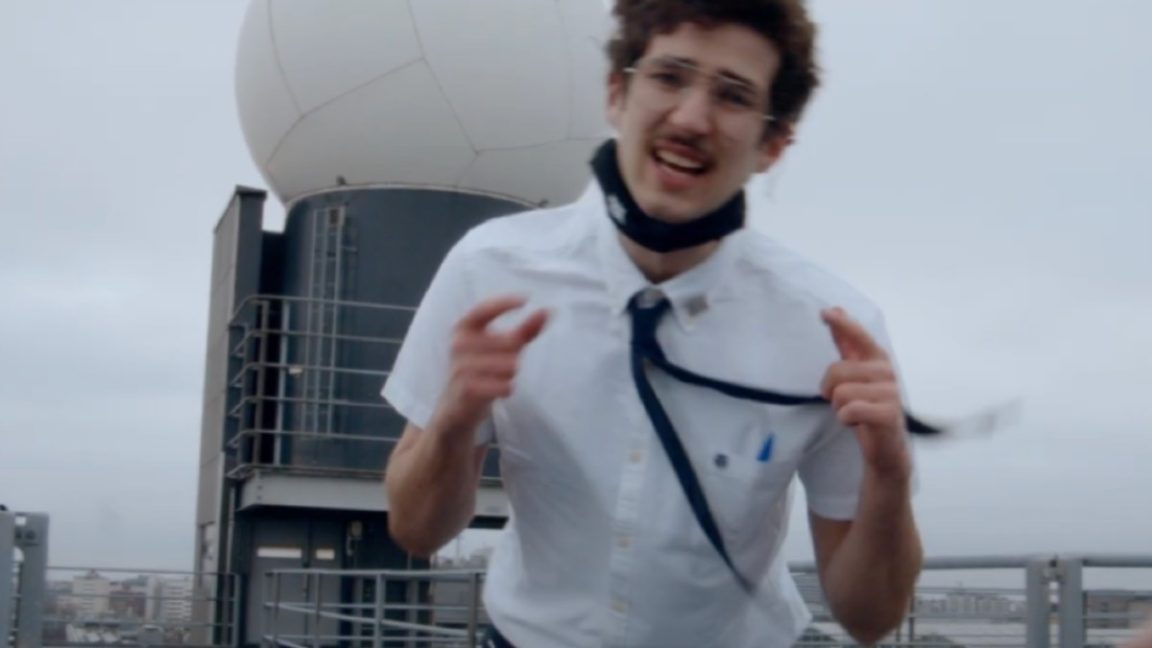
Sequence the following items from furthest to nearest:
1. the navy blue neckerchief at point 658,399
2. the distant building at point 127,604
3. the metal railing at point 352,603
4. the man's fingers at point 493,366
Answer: the distant building at point 127,604
the metal railing at point 352,603
the navy blue neckerchief at point 658,399
the man's fingers at point 493,366

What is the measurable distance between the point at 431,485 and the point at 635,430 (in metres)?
0.30

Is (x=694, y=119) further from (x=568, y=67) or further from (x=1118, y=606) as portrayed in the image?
(x=568, y=67)

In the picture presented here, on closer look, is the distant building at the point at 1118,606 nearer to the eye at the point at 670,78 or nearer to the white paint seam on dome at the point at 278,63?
the eye at the point at 670,78

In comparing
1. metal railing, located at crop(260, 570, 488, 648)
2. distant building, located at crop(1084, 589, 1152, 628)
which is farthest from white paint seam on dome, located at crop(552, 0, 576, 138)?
distant building, located at crop(1084, 589, 1152, 628)

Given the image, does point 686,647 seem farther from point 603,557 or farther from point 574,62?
point 574,62

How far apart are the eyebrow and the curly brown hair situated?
5 cm

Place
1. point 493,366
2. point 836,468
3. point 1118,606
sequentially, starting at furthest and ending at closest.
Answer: point 1118,606
point 836,468
point 493,366

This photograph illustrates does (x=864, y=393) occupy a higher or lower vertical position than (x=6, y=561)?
higher

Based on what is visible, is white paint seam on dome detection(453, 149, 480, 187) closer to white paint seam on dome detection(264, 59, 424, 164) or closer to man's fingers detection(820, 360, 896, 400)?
white paint seam on dome detection(264, 59, 424, 164)

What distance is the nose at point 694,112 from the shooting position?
A: 2.39 metres

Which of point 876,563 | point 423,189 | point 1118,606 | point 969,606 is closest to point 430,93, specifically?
point 423,189

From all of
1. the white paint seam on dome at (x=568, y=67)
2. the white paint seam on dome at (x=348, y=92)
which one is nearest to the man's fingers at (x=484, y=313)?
the white paint seam on dome at (x=348, y=92)

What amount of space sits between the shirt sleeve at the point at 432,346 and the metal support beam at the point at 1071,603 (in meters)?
4.15

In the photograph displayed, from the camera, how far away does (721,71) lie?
2428 millimetres
